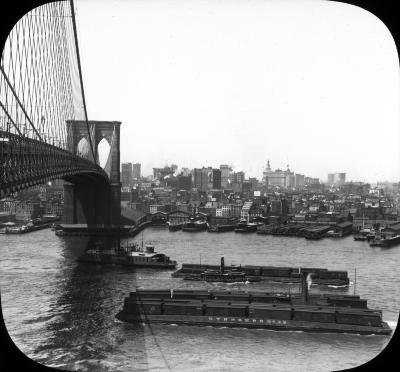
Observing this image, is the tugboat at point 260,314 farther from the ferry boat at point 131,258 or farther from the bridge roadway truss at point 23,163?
the ferry boat at point 131,258

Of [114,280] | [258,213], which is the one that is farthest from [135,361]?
[258,213]

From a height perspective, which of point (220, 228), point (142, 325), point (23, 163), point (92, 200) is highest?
point (23, 163)

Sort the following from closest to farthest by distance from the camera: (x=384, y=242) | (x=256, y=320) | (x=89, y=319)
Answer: (x=256, y=320) → (x=89, y=319) → (x=384, y=242)

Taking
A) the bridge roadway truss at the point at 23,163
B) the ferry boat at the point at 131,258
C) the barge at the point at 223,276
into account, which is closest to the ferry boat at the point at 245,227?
the ferry boat at the point at 131,258

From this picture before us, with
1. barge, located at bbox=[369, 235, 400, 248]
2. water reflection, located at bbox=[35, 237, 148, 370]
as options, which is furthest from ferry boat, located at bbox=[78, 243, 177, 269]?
barge, located at bbox=[369, 235, 400, 248]

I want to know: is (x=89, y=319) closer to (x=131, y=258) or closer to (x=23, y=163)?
(x=23, y=163)

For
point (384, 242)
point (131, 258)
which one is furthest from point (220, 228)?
point (131, 258)

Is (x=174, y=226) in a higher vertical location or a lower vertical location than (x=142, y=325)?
higher

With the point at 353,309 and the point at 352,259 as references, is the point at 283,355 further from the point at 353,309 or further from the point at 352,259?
A: the point at 352,259
